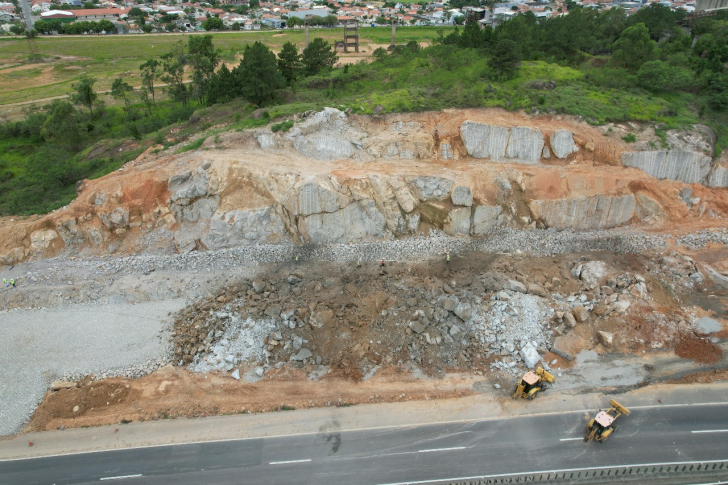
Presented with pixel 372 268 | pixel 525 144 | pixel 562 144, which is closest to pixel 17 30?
pixel 372 268

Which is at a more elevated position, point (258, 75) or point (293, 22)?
point (293, 22)

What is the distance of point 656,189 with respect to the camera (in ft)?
98.2

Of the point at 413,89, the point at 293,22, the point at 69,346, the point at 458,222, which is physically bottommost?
the point at 69,346

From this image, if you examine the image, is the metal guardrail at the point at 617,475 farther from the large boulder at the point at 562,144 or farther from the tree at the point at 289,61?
the tree at the point at 289,61

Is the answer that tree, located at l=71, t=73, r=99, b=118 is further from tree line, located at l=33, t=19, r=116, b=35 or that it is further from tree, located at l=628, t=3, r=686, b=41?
tree line, located at l=33, t=19, r=116, b=35

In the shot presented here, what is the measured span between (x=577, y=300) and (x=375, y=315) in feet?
38.9

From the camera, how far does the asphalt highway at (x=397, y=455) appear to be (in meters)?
17.0

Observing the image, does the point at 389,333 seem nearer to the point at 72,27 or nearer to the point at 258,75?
the point at 258,75

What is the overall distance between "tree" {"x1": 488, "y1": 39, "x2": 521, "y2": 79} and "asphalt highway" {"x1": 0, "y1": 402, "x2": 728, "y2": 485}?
27.6 metres

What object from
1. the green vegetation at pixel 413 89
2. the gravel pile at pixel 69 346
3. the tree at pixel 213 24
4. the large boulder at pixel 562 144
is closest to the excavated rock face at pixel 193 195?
the green vegetation at pixel 413 89

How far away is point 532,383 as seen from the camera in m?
19.2

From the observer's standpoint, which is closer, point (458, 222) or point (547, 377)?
point (547, 377)

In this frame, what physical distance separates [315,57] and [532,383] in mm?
37330

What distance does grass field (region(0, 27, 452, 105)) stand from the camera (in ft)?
196
